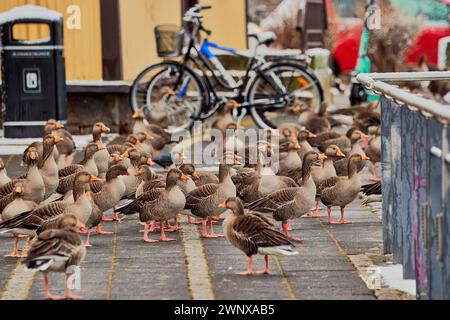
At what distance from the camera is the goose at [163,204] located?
12578 mm

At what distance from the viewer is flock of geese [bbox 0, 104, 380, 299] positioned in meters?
10.6

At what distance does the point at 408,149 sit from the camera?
9734mm

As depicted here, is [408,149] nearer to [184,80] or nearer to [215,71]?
[184,80]

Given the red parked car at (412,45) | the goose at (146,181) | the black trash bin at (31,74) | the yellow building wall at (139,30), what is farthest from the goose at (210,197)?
the red parked car at (412,45)

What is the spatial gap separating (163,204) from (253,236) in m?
2.08

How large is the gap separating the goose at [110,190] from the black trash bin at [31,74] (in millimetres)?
7290

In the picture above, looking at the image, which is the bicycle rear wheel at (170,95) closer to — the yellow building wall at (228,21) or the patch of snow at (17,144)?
the patch of snow at (17,144)

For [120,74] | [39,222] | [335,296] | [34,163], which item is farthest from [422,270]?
[120,74]

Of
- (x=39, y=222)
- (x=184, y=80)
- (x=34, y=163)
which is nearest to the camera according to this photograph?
(x=39, y=222)

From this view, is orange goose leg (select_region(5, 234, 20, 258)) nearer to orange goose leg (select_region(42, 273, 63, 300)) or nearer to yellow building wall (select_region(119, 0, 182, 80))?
orange goose leg (select_region(42, 273, 63, 300))

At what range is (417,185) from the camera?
30.0ft

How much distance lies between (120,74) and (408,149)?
13.2 meters

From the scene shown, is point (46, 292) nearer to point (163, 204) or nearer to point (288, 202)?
point (163, 204)

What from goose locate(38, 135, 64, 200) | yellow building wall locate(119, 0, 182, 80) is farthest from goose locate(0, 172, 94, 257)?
yellow building wall locate(119, 0, 182, 80)
